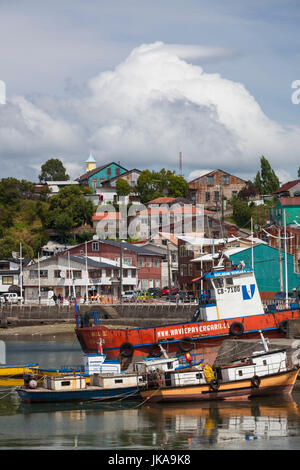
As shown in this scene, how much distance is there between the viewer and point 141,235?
11206cm

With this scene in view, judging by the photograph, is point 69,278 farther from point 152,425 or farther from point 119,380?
point 152,425

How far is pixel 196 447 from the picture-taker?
81.8 feet

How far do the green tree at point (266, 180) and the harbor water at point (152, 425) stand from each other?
302ft

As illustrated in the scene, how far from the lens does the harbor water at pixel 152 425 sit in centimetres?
2540

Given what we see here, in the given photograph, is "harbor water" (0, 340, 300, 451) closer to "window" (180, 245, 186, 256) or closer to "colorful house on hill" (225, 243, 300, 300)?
"colorful house on hill" (225, 243, 300, 300)

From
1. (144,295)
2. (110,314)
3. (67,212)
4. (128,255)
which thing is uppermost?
(67,212)

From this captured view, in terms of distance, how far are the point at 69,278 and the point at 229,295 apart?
4799cm

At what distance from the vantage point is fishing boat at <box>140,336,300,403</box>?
31.7 meters

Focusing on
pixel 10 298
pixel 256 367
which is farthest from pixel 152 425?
pixel 10 298

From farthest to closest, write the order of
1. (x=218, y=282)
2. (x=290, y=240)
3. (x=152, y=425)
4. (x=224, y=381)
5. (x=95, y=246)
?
(x=95, y=246), (x=290, y=240), (x=218, y=282), (x=224, y=381), (x=152, y=425)

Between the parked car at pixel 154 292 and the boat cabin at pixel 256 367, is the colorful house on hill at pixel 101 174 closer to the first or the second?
the parked car at pixel 154 292
